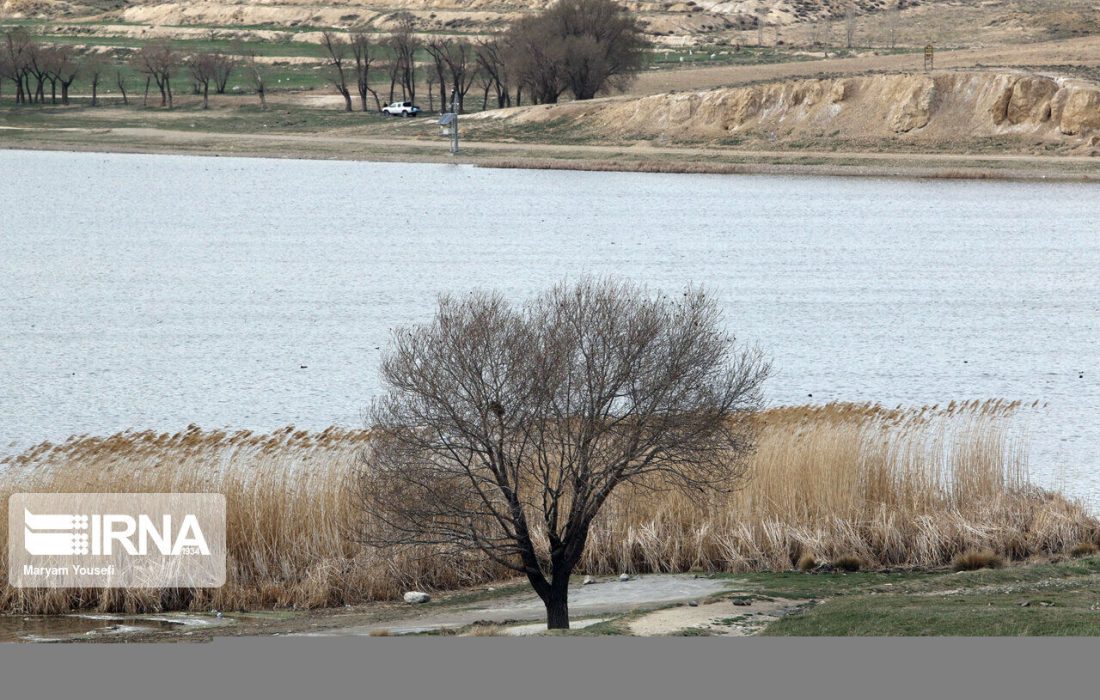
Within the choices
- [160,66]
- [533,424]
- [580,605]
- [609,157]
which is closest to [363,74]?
[160,66]

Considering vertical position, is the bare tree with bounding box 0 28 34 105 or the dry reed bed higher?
the bare tree with bounding box 0 28 34 105

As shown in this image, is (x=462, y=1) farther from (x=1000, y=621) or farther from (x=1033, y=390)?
(x=1000, y=621)

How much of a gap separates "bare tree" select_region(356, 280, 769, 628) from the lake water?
362 inches

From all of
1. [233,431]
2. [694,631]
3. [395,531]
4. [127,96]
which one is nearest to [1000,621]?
[694,631]

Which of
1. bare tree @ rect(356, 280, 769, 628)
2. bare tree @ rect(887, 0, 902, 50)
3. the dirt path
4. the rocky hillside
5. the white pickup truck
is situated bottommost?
the dirt path

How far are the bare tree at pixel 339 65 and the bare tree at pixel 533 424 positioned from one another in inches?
3615

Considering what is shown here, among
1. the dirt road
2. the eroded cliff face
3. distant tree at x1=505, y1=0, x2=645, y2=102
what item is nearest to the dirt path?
the eroded cliff face

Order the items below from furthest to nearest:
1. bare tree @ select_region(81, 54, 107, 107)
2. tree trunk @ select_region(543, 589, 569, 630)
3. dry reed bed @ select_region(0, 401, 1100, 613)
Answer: bare tree @ select_region(81, 54, 107, 107)
dry reed bed @ select_region(0, 401, 1100, 613)
tree trunk @ select_region(543, 589, 569, 630)

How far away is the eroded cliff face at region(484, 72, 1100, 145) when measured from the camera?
8394 centimetres

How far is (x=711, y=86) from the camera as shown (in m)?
98.3

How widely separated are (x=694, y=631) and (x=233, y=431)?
1451 cm

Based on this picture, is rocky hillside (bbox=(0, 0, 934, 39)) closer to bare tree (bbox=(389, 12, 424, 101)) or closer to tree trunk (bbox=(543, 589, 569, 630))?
bare tree (bbox=(389, 12, 424, 101))

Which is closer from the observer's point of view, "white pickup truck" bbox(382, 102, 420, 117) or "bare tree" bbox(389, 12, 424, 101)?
"white pickup truck" bbox(382, 102, 420, 117)

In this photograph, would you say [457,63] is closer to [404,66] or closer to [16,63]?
[404,66]
